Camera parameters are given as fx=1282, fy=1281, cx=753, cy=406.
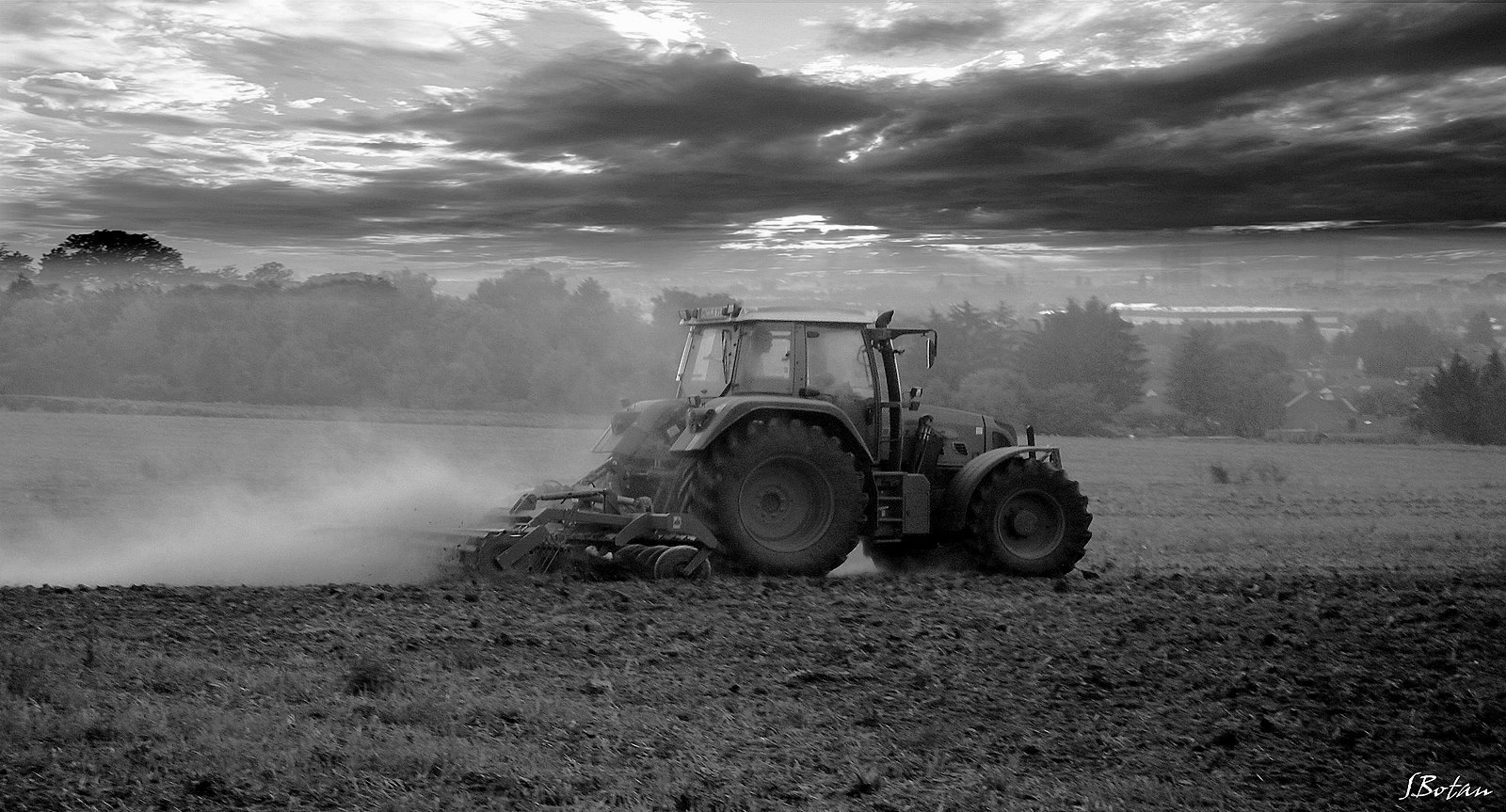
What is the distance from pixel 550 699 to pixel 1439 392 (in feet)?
191

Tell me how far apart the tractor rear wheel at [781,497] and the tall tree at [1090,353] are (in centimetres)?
3997

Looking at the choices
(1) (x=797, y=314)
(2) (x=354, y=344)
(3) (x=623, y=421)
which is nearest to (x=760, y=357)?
(1) (x=797, y=314)

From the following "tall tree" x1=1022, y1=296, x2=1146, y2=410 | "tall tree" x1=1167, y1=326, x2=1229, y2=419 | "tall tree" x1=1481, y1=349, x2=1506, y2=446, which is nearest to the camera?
"tall tree" x1=1022, y1=296, x2=1146, y2=410

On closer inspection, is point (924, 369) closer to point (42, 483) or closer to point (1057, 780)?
point (1057, 780)

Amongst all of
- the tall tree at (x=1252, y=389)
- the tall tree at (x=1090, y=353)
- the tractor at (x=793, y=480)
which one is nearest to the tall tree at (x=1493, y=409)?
the tall tree at (x=1252, y=389)

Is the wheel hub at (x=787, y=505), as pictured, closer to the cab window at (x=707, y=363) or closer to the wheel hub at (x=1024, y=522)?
the cab window at (x=707, y=363)

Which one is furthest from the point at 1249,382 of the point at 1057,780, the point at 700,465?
the point at 1057,780

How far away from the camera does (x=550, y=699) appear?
22.4 ft

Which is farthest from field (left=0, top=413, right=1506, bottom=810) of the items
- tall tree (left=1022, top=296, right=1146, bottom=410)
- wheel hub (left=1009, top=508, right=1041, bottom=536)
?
tall tree (left=1022, top=296, right=1146, bottom=410)

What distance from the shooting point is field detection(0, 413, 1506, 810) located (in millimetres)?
5508

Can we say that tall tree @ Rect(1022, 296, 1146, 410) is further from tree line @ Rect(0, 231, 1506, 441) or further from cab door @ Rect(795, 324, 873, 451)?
cab door @ Rect(795, 324, 873, 451)

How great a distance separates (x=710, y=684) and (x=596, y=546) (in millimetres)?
3734

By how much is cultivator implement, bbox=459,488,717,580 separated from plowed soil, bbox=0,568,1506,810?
0.38m

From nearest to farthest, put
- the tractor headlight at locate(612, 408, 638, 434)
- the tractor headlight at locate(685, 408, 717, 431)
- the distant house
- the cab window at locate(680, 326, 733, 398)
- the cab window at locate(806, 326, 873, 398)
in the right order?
the tractor headlight at locate(685, 408, 717, 431) < the cab window at locate(806, 326, 873, 398) < the cab window at locate(680, 326, 733, 398) < the tractor headlight at locate(612, 408, 638, 434) < the distant house
